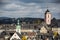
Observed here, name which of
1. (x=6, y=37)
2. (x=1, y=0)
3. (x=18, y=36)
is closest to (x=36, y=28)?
(x=18, y=36)

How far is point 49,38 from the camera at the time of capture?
3.33 metres

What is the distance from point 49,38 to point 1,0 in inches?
43.6

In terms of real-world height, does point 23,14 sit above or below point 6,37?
above

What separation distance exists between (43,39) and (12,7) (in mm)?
811

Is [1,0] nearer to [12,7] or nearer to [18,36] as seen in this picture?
[12,7]

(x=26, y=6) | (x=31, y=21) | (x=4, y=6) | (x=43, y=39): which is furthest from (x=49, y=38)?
(x=4, y=6)

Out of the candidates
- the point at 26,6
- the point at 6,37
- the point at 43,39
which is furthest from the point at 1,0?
the point at 43,39

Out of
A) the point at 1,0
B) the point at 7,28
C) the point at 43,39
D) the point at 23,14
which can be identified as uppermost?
the point at 1,0

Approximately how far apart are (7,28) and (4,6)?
1.33 ft

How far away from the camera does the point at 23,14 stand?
3.35 metres

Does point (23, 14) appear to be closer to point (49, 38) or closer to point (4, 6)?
point (4, 6)

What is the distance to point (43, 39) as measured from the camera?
3.33 metres

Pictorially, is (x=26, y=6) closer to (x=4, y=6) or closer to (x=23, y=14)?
(x=23, y=14)

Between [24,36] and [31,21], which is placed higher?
[31,21]
